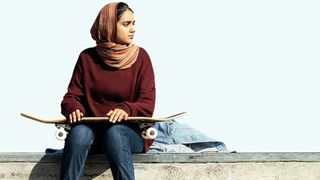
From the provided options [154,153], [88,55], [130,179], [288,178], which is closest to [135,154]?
[154,153]

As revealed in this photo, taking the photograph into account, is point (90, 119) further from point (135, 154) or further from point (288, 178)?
point (288, 178)

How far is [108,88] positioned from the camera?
13.0 feet

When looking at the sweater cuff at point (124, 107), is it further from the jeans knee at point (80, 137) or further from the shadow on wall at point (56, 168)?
the shadow on wall at point (56, 168)

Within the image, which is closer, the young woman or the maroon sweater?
the young woman

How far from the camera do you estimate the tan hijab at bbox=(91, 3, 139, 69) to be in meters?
3.98

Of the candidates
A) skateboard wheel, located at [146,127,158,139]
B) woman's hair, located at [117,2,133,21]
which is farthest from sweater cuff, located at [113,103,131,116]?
woman's hair, located at [117,2,133,21]

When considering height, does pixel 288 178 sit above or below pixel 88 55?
below

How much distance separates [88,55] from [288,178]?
1442 mm

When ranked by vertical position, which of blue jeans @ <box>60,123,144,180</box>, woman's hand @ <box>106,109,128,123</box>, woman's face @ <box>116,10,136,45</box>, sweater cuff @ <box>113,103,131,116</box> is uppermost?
woman's face @ <box>116,10,136,45</box>

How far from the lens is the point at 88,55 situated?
13.5ft

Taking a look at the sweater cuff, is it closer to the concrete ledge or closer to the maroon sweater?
the maroon sweater

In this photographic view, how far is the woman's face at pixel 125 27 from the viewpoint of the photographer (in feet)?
13.1

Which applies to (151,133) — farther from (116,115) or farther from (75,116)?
(75,116)

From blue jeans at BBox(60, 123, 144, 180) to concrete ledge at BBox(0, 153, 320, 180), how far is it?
0.99 ft
